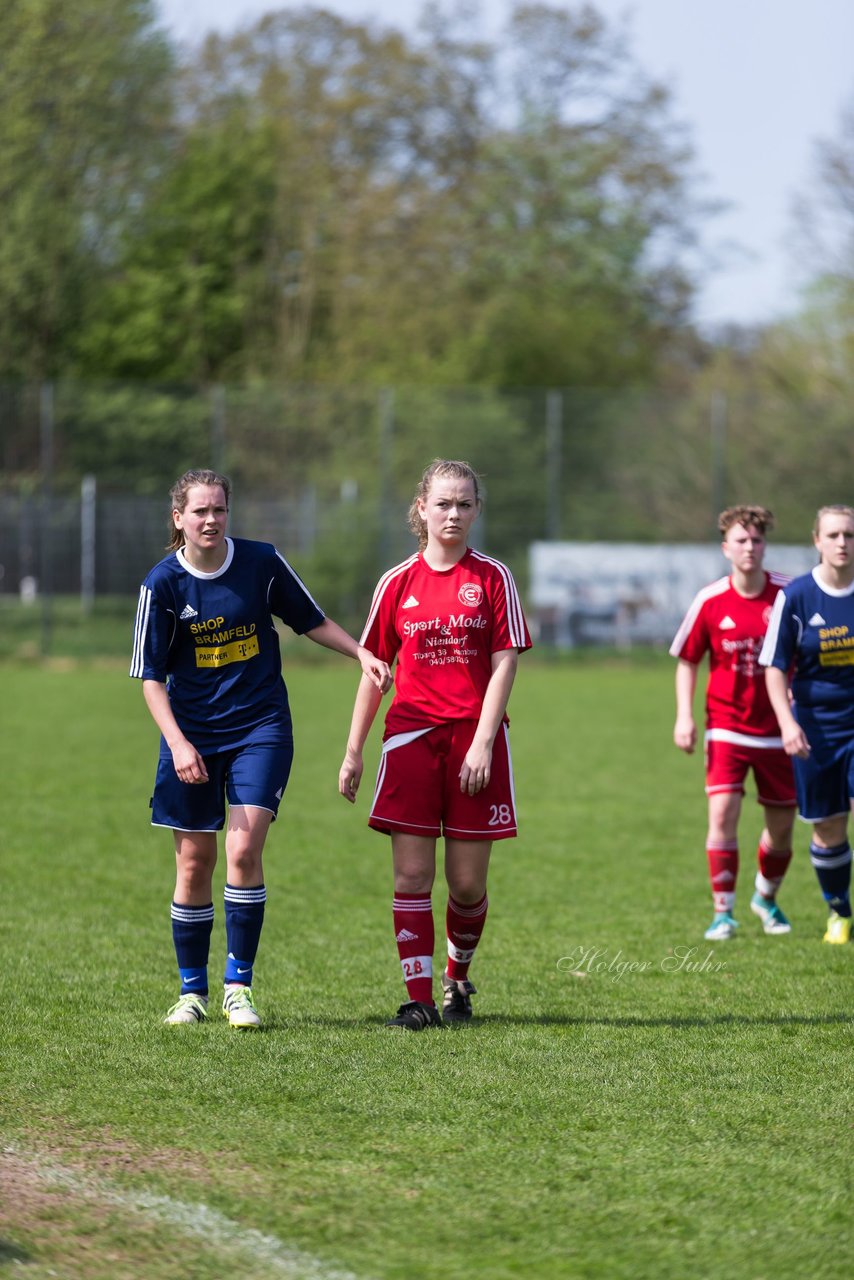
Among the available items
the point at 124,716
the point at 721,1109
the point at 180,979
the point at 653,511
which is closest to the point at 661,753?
the point at 124,716

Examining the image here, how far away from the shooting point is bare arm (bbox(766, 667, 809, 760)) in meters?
6.42

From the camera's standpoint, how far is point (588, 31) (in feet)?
128

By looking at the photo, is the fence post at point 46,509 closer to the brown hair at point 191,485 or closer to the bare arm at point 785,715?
the bare arm at point 785,715

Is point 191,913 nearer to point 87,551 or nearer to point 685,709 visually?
point 685,709

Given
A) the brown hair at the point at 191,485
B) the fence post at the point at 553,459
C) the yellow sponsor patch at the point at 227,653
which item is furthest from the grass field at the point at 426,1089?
the fence post at the point at 553,459

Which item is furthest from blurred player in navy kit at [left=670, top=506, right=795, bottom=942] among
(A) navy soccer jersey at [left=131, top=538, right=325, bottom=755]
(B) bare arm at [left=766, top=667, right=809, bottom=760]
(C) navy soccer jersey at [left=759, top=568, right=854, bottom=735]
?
(A) navy soccer jersey at [left=131, top=538, right=325, bottom=755]

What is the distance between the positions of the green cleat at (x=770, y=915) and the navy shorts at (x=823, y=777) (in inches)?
28.4

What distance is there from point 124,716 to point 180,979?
1186 centimetres

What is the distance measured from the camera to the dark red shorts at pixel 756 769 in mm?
7539

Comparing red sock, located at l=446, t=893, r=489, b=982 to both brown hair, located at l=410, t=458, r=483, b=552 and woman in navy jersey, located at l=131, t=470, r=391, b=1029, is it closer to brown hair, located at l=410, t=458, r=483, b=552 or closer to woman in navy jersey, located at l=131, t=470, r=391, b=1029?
woman in navy jersey, located at l=131, t=470, r=391, b=1029

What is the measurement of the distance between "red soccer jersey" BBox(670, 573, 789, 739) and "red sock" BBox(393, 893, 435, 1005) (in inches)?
97.7

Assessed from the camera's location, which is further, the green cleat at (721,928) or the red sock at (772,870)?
the red sock at (772,870)

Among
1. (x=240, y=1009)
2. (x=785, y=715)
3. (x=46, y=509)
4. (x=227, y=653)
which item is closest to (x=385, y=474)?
(x=46, y=509)

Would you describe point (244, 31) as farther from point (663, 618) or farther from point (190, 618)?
point (190, 618)
